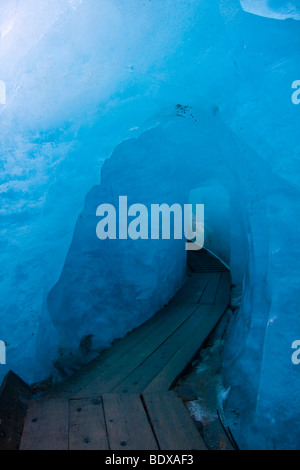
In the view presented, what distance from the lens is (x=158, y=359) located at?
10.9ft

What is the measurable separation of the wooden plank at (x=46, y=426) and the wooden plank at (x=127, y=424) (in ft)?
1.00

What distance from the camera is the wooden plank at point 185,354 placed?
9.07 ft

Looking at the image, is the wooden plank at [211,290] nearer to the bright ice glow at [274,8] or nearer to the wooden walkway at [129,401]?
the wooden walkway at [129,401]

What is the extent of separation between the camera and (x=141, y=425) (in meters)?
2.16

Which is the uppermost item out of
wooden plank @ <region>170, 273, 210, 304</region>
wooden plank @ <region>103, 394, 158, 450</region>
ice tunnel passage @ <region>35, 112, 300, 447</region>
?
ice tunnel passage @ <region>35, 112, 300, 447</region>

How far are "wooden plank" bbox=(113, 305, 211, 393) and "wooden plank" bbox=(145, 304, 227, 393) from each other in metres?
0.04

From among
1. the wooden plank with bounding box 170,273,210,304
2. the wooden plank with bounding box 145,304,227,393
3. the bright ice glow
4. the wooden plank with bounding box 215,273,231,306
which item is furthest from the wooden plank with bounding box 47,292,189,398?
the bright ice glow

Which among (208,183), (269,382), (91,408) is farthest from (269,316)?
(208,183)

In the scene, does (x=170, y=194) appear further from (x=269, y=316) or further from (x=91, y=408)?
(x=91, y=408)

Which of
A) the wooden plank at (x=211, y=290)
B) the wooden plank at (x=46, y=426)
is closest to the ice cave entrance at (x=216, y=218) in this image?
the wooden plank at (x=211, y=290)

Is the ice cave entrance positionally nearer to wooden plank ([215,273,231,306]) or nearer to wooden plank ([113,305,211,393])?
wooden plank ([215,273,231,306])

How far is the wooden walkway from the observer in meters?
1.99

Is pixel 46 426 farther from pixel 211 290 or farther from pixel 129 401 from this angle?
pixel 211 290
